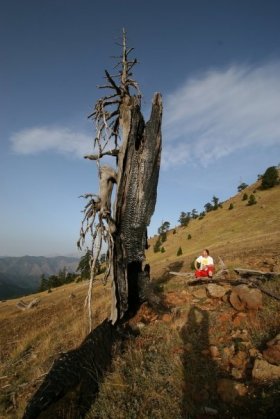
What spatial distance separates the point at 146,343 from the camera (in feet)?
23.3

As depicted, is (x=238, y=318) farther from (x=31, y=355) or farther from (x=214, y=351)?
(x=31, y=355)

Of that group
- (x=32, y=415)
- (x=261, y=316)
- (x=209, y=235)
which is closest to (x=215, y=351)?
(x=261, y=316)

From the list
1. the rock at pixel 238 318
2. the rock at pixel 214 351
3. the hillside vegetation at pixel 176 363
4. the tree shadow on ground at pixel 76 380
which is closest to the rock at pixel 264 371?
the hillside vegetation at pixel 176 363

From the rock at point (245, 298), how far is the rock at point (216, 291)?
80 cm

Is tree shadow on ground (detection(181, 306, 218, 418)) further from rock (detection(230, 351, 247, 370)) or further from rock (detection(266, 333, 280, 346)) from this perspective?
rock (detection(266, 333, 280, 346))

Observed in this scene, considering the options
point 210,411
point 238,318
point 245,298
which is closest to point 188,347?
point 238,318

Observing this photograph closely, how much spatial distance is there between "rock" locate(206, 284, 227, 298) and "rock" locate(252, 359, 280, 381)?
12.5ft

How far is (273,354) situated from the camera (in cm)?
538

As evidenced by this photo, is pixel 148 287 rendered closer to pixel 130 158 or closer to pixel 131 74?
pixel 130 158

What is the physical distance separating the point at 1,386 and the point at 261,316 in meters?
6.63

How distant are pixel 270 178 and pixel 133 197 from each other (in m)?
57.3

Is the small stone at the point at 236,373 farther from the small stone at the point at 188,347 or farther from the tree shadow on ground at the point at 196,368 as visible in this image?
the small stone at the point at 188,347

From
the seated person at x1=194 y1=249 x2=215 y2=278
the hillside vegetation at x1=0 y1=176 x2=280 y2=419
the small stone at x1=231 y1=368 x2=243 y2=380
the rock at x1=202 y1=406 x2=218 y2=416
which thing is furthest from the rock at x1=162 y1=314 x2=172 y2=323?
the seated person at x1=194 y1=249 x2=215 y2=278

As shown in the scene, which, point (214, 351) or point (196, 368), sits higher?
point (214, 351)
